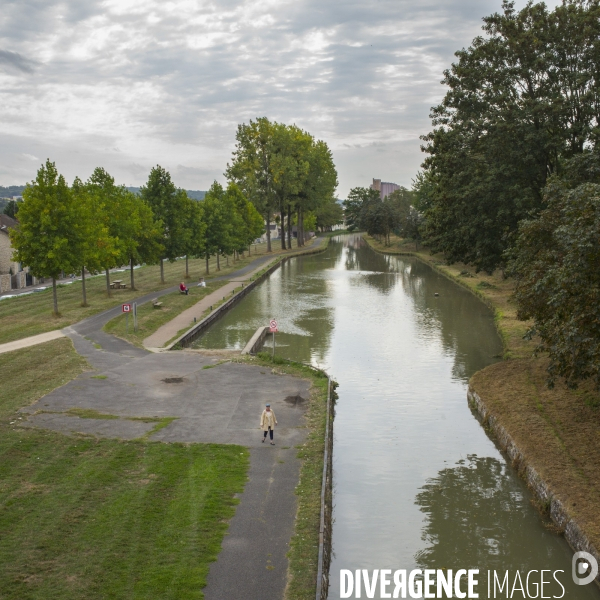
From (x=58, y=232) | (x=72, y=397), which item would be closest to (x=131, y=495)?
(x=72, y=397)

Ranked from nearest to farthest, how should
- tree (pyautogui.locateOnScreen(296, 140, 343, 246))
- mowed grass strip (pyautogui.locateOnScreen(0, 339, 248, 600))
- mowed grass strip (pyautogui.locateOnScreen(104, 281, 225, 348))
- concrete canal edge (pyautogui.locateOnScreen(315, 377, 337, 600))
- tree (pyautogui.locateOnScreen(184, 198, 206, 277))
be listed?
mowed grass strip (pyautogui.locateOnScreen(0, 339, 248, 600)) → concrete canal edge (pyautogui.locateOnScreen(315, 377, 337, 600)) → mowed grass strip (pyautogui.locateOnScreen(104, 281, 225, 348)) → tree (pyautogui.locateOnScreen(184, 198, 206, 277)) → tree (pyautogui.locateOnScreen(296, 140, 343, 246))

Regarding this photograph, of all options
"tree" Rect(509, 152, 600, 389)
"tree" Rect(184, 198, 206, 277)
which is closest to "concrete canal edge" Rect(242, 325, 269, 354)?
"tree" Rect(509, 152, 600, 389)

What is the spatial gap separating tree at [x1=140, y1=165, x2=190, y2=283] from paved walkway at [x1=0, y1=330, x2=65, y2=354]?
2454 centimetres

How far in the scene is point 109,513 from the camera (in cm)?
1555

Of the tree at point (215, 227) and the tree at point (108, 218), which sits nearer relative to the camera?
the tree at point (108, 218)

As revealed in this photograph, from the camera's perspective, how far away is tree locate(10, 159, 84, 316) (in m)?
41.4

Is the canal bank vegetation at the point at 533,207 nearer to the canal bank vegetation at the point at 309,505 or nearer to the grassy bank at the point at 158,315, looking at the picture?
the canal bank vegetation at the point at 309,505

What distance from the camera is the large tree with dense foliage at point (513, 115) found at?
4241 cm

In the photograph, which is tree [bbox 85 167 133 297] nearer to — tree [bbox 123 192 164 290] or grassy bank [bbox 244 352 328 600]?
tree [bbox 123 192 164 290]

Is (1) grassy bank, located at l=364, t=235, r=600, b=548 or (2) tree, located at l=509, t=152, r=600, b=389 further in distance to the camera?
(2) tree, located at l=509, t=152, r=600, b=389

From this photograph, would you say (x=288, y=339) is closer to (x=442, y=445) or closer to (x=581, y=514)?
(x=442, y=445)

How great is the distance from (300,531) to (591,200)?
41.5 ft

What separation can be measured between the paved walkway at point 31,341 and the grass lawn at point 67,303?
80cm

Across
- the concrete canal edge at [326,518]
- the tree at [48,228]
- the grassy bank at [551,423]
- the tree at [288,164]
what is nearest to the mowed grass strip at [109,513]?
the concrete canal edge at [326,518]
